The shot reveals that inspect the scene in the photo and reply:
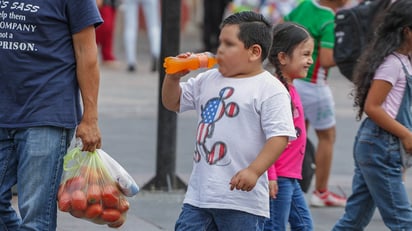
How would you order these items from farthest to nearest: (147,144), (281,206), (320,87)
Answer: (147,144)
(320,87)
(281,206)

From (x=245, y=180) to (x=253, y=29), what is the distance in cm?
67

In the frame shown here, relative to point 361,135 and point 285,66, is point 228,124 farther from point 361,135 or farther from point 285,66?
point 361,135

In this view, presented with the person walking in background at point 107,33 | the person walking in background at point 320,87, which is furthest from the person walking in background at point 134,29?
the person walking in background at point 320,87

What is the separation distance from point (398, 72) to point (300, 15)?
2.28 meters

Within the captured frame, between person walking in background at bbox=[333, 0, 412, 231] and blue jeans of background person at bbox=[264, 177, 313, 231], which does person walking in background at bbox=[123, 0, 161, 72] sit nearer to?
person walking in background at bbox=[333, 0, 412, 231]

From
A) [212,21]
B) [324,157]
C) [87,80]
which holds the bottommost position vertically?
[212,21]

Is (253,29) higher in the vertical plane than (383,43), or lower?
higher

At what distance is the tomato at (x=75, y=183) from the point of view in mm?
5121

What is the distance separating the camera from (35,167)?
5.06 metres

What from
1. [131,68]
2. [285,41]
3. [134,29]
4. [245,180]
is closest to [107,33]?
[134,29]

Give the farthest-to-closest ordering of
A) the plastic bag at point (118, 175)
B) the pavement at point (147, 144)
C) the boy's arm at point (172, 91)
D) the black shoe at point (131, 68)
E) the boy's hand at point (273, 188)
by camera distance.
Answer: the black shoe at point (131, 68) < the pavement at point (147, 144) < the boy's hand at point (273, 188) < the plastic bag at point (118, 175) < the boy's arm at point (172, 91)

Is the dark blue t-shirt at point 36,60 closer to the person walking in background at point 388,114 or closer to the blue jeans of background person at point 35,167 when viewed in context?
the blue jeans of background person at point 35,167

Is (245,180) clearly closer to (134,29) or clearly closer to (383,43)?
(383,43)

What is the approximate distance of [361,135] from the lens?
6230 mm
